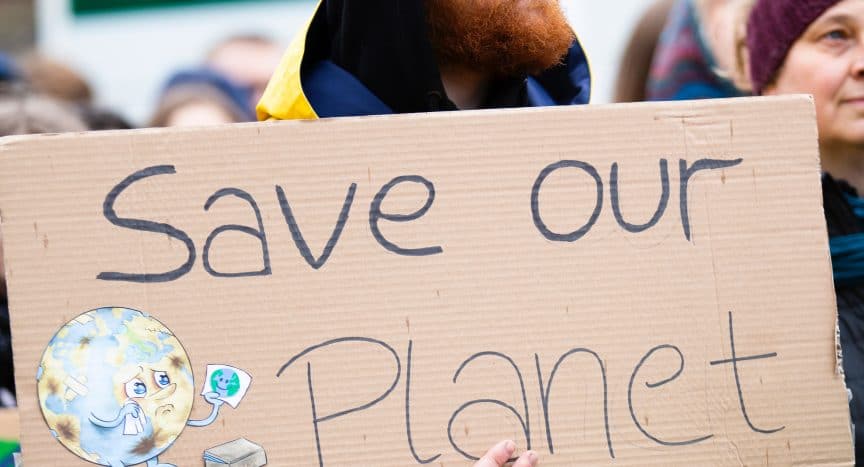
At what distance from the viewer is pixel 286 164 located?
168 cm

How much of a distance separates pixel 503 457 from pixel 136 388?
0.55m

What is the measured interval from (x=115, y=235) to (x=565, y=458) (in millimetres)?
752

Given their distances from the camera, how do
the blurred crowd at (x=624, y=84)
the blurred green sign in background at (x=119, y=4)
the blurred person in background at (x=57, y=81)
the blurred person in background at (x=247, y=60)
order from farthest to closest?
the blurred green sign in background at (x=119, y=4) → the blurred person in background at (x=247, y=60) → the blurred person in background at (x=57, y=81) → the blurred crowd at (x=624, y=84)

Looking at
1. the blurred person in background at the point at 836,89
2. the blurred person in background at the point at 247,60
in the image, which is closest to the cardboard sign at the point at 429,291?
the blurred person in background at the point at 836,89

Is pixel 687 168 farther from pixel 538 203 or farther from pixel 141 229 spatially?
pixel 141 229

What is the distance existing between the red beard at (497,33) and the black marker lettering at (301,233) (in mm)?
446

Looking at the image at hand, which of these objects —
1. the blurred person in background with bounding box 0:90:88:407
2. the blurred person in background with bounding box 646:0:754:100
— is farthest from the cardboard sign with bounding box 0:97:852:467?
the blurred person in background with bounding box 646:0:754:100

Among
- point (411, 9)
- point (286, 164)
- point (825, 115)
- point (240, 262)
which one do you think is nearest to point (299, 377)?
point (240, 262)

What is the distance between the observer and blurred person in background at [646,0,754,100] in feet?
11.2

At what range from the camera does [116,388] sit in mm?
1618

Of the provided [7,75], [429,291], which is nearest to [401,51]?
[429,291]

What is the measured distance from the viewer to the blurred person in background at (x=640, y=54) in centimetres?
376

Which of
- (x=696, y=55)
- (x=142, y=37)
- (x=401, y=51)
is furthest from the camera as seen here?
(x=142, y=37)

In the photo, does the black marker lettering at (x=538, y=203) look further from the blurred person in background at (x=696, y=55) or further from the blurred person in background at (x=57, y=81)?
the blurred person in background at (x=57, y=81)
